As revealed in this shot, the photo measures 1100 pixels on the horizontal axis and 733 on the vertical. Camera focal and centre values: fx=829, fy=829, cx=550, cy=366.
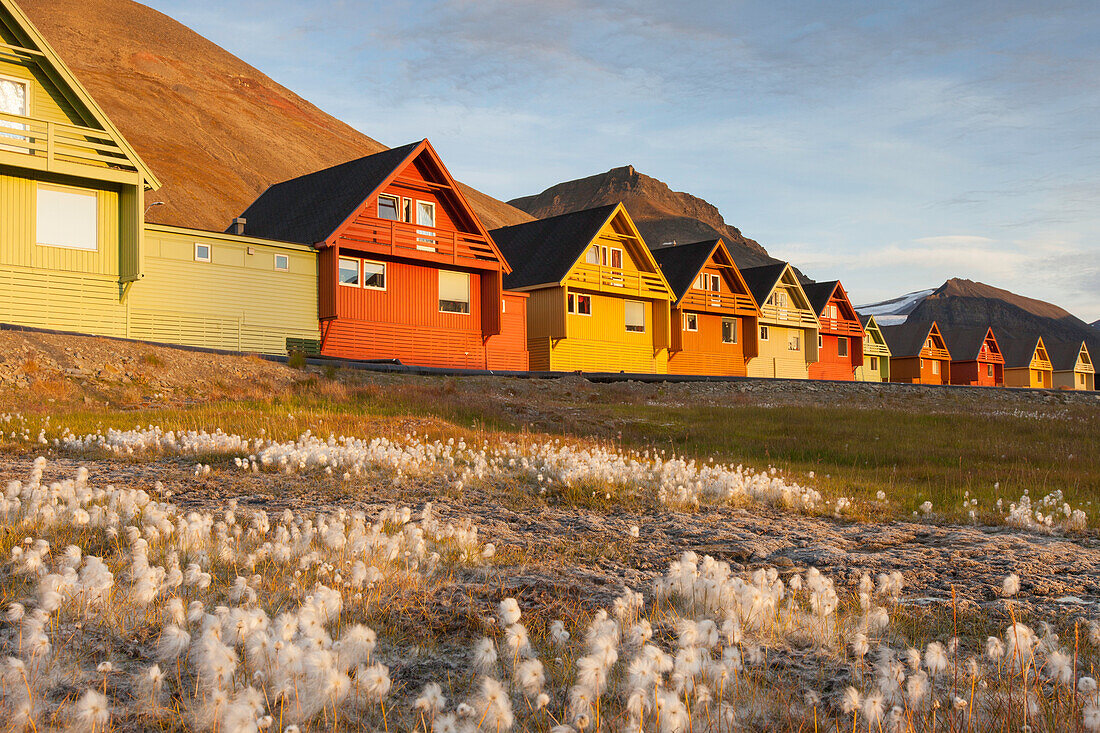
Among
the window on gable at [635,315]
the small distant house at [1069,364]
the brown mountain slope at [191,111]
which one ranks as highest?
the brown mountain slope at [191,111]

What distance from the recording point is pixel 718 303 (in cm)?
5075

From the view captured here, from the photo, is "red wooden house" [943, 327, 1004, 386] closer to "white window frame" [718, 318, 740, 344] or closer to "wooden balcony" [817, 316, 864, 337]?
"wooden balcony" [817, 316, 864, 337]

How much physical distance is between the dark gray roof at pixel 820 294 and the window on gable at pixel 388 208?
125ft

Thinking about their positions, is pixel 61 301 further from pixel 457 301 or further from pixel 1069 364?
pixel 1069 364

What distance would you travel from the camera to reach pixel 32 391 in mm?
16469

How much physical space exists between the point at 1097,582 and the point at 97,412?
15.0 meters

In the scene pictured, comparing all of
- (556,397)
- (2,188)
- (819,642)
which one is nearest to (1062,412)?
(556,397)

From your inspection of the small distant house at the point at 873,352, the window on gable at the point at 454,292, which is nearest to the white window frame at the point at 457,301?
the window on gable at the point at 454,292

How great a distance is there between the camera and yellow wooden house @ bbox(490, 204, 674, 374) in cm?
4141

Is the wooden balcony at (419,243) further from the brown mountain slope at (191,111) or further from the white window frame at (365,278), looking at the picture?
Answer: the brown mountain slope at (191,111)

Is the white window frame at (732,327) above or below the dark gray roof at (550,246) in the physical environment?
below

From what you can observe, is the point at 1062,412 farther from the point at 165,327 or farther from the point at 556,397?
the point at 165,327

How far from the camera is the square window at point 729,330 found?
53031 millimetres

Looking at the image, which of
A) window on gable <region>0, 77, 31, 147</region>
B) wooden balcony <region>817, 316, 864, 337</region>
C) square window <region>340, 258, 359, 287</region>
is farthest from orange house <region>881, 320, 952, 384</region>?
window on gable <region>0, 77, 31, 147</region>
